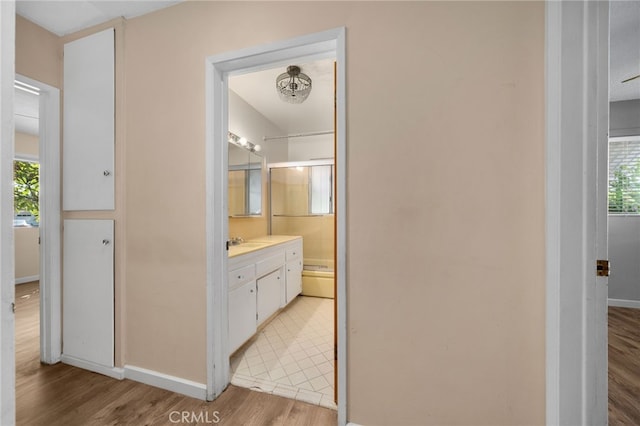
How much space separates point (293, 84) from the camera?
247cm

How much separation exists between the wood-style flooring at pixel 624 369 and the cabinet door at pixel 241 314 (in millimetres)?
2294

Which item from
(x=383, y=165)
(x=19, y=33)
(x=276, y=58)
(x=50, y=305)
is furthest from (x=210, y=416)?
(x=19, y=33)

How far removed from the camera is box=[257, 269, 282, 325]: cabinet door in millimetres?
2308

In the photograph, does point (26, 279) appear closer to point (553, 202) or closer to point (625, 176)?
point (553, 202)

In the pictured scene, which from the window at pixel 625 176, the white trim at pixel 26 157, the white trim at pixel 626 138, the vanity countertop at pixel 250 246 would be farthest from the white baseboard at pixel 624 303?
the white trim at pixel 26 157

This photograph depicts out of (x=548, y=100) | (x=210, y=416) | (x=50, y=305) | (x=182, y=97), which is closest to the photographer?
(x=548, y=100)

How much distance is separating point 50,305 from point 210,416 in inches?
60.9

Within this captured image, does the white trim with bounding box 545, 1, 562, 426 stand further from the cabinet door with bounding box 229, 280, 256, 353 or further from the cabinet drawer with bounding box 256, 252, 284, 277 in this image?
the cabinet drawer with bounding box 256, 252, 284, 277

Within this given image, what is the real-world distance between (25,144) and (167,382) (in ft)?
17.3

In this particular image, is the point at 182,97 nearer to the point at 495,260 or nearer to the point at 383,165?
the point at 383,165

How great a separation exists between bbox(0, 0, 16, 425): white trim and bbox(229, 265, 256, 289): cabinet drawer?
1.26 metres

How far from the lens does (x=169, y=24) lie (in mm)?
1615

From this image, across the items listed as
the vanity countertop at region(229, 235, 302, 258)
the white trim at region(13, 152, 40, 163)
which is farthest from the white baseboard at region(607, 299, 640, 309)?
the white trim at region(13, 152, 40, 163)

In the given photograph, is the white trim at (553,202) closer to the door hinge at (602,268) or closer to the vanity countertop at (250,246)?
the door hinge at (602,268)
